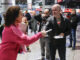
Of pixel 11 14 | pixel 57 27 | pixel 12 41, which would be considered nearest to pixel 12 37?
pixel 12 41

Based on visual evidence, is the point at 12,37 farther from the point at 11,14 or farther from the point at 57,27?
the point at 57,27

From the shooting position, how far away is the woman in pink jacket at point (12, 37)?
3381 mm

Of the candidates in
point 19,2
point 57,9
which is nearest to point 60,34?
point 57,9

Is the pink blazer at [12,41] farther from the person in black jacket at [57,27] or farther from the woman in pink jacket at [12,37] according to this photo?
the person in black jacket at [57,27]

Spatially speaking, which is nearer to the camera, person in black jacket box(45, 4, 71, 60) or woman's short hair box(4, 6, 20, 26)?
woman's short hair box(4, 6, 20, 26)

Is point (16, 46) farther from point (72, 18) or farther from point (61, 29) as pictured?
point (72, 18)

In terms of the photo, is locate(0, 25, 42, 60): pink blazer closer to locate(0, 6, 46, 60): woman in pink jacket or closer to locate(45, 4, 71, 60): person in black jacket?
locate(0, 6, 46, 60): woman in pink jacket

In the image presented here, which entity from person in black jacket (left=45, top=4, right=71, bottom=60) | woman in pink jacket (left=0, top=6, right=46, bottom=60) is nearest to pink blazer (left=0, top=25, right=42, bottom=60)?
woman in pink jacket (left=0, top=6, right=46, bottom=60)

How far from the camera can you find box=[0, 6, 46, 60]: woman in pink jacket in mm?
3381

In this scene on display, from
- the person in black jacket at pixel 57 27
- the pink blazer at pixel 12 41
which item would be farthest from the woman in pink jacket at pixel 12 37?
the person in black jacket at pixel 57 27

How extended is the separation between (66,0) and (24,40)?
28885mm

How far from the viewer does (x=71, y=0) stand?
30.4 m

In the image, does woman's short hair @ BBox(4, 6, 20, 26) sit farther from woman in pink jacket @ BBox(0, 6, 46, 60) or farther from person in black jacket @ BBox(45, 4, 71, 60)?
person in black jacket @ BBox(45, 4, 71, 60)

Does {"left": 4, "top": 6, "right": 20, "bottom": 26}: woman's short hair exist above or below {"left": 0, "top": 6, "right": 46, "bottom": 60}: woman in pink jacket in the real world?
above
